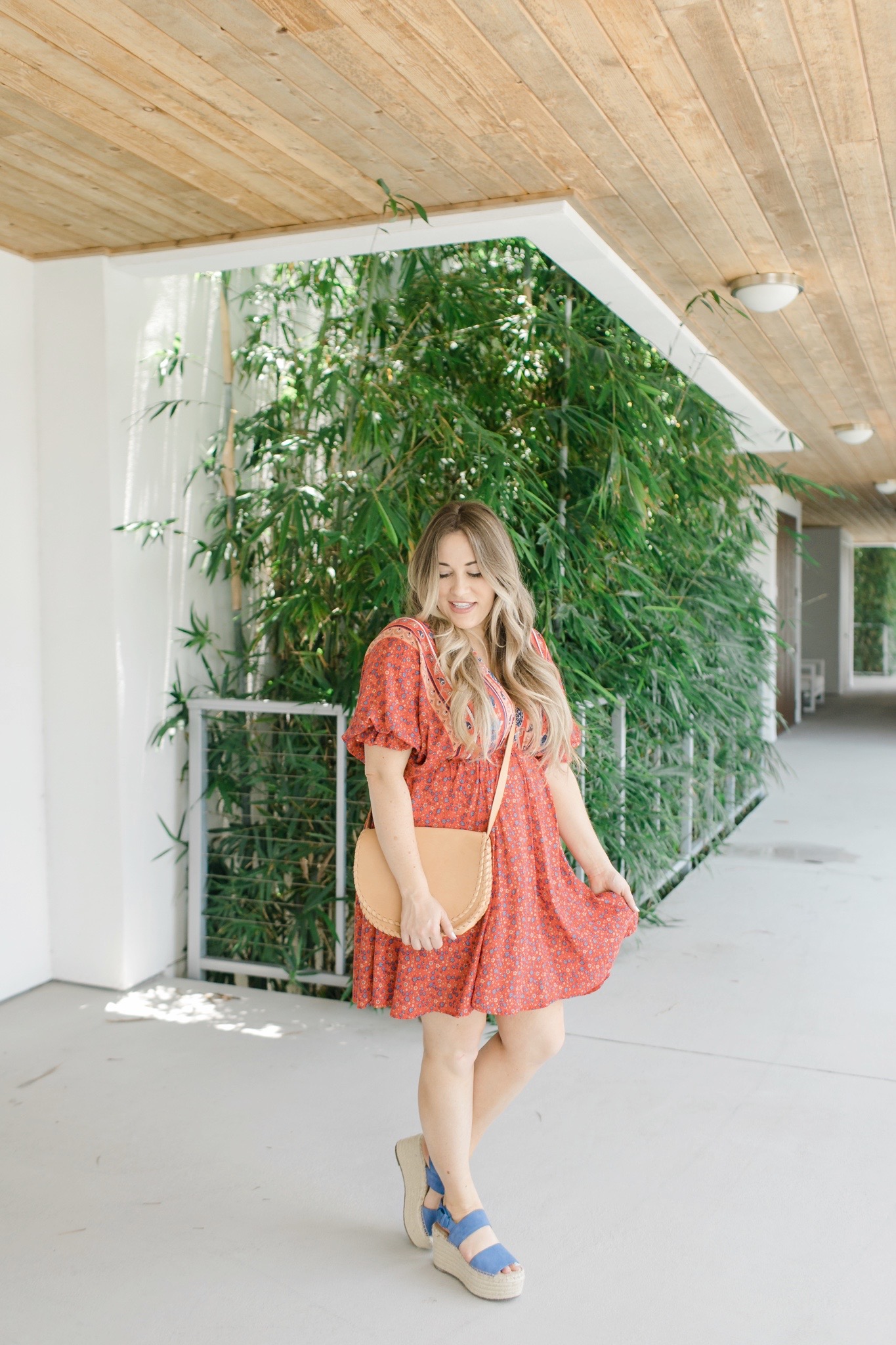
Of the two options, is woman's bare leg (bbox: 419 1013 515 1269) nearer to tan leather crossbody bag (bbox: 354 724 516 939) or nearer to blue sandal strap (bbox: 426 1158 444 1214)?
blue sandal strap (bbox: 426 1158 444 1214)

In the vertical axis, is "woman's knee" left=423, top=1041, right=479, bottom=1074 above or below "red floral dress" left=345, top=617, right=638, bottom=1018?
below

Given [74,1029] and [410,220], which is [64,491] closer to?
[410,220]

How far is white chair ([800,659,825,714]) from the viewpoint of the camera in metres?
14.3

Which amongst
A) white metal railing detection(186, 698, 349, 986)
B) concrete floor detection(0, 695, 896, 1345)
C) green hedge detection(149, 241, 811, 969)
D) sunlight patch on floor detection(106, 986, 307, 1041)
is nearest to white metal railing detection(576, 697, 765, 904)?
green hedge detection(149, 241, 811, 969)

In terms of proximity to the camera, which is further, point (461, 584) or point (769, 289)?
point (769, 289)

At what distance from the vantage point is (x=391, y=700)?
214 cm

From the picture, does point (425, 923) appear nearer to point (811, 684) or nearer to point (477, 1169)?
point (477, 1169)

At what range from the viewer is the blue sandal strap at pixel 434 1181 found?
91.0 inches

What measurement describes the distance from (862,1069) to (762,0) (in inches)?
106

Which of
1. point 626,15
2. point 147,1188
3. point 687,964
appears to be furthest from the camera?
point 687,964

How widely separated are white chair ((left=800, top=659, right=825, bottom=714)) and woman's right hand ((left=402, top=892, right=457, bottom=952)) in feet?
40.8

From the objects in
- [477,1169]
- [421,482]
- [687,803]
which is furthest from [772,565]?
[477,1169]

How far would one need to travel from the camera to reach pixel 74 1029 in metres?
3.49

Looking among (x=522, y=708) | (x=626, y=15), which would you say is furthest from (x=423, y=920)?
(x=626, y=15)
